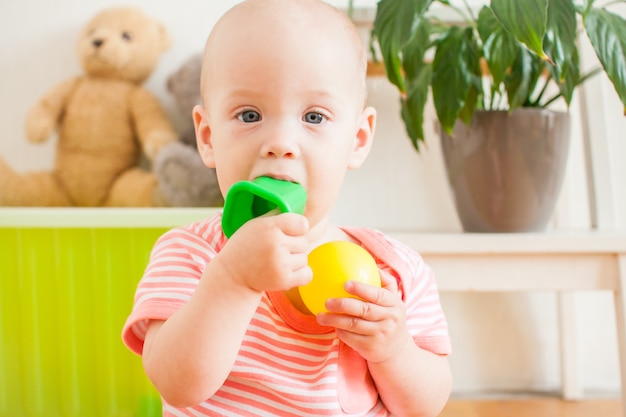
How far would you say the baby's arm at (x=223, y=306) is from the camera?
50 centimetres

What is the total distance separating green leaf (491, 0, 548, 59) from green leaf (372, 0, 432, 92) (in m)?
0.14

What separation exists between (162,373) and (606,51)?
766 millimetres

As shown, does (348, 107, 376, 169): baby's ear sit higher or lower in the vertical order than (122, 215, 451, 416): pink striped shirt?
higher

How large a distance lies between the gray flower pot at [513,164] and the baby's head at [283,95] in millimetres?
488

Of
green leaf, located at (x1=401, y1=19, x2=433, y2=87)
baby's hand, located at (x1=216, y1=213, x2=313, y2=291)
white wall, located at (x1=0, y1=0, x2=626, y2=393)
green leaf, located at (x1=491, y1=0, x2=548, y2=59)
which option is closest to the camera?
baby's hand, located at (x1=216, y1=213, x2=313, y2=291)

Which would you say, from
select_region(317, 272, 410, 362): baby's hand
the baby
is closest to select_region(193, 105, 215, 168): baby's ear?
the baby

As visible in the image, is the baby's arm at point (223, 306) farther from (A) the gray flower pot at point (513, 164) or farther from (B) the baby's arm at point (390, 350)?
(A) the gray flower pot at point (513, 164)

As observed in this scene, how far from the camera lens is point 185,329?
21.8 inches

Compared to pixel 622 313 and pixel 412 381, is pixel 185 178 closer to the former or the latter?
pixel 412 381

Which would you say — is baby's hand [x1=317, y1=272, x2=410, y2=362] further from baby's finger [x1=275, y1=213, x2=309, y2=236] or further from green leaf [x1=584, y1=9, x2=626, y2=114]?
green leaf [x1=584, y1=9, x2=626, y2=114]

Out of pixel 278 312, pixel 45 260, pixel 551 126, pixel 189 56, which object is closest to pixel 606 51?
pixel 551 126

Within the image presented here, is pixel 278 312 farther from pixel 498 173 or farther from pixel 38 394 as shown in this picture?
pixel 38 394

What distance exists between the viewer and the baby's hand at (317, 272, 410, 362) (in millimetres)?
555

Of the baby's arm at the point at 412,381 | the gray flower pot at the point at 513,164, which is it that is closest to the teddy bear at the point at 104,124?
the gray flower pot at the point at 513,164
